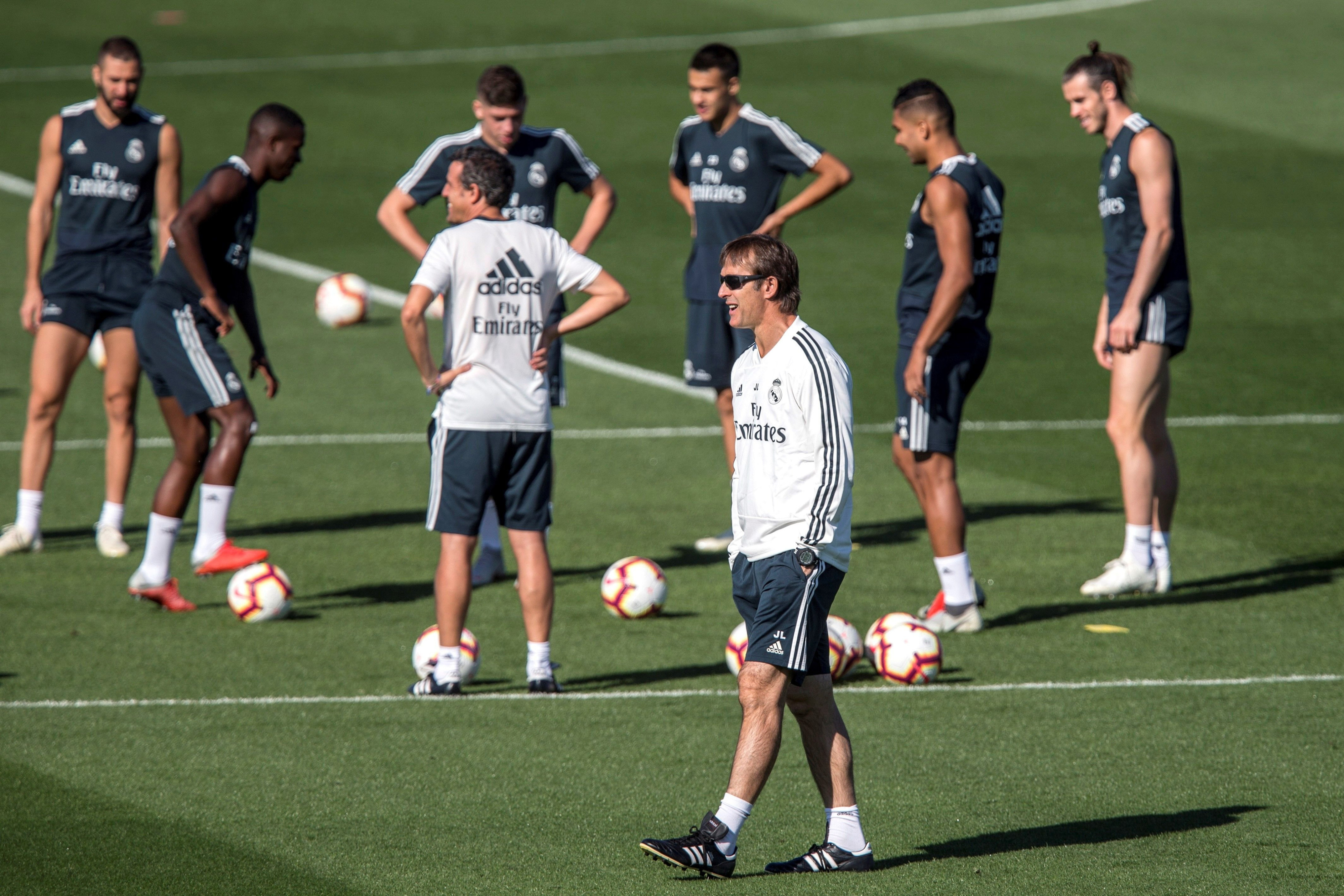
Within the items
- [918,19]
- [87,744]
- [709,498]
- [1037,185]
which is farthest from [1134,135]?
[918,19]

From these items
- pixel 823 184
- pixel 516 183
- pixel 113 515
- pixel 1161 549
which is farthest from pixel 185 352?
pixel 1161 549

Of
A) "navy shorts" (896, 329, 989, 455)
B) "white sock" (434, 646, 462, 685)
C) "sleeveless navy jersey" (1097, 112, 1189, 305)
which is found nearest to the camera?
"white sock" (434, 646, 462, 685)

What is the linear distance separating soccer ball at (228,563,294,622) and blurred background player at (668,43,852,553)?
2.83 m

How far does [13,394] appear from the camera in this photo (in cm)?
1574

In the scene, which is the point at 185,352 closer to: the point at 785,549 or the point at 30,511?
the point at 30,511

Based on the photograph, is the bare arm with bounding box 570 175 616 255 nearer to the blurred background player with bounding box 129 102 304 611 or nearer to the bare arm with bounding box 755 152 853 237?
the bare arm with bounding box 755 152 853 237

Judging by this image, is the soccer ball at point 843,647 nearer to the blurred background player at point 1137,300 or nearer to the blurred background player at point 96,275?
the blurred background player at point 1137,300

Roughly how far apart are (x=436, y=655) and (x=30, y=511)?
3.94 m

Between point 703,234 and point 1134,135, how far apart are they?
9.07ft

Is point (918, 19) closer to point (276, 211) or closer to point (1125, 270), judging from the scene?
point (276, 211)

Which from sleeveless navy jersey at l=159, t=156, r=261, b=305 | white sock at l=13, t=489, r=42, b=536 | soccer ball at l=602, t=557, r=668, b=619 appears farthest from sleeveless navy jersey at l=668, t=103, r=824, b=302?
white sock at l=13, t=489, r=42, b=536

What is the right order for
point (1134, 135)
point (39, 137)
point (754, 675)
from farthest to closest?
point (39, 137)
point (1134, 135)
point (754, 675)

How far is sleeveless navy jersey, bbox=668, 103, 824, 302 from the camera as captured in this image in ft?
35.2

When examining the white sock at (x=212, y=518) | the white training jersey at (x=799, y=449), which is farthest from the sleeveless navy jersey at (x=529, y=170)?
the white training jersey at (x=799, y=449)
